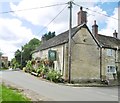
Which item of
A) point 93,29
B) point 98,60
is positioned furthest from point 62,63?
point 93,29

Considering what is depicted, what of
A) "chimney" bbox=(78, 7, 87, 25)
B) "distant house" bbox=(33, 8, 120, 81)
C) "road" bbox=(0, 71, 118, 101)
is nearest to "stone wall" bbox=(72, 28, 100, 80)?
"distant house" bbox=(33, 8, 120, 81)

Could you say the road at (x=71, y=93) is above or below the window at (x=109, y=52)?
below

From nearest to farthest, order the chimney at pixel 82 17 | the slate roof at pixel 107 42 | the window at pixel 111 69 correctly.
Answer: the chimney at pixel 82 17 < the window at pixel 111 69 < the slate roof at pixel 107 42

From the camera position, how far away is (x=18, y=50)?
291 ft

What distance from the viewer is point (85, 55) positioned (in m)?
34.3

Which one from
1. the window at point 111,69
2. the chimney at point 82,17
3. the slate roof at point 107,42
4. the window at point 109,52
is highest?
the chimney at point 82,17

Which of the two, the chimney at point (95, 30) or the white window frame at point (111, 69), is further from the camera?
the chimney at point (95, 30)

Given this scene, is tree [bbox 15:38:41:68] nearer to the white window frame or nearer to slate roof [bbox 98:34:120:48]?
slate roof [bbox 98:34:120:48]

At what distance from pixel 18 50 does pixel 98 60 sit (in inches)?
2241

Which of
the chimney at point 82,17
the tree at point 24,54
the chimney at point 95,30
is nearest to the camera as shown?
the chimney at point 82,17

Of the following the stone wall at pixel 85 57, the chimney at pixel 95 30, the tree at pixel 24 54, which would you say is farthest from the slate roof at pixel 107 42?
the tree at pixel 24 54

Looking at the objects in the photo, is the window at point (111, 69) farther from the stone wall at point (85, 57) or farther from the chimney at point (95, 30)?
the chimney at point (95, 30)

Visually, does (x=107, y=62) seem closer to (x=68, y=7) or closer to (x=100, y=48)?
(x=100, y=48)

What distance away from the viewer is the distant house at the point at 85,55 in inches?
1309
